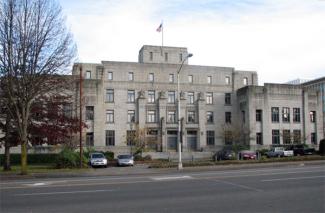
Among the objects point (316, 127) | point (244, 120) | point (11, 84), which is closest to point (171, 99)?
point (244, 120)

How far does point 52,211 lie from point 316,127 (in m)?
72.9

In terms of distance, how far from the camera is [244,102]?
7525cm

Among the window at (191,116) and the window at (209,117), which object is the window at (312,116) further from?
the window at (191,116)

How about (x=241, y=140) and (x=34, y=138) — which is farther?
(x=241, y=140)

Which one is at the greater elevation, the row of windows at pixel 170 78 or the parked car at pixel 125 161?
the row of windows at pixel 170 78

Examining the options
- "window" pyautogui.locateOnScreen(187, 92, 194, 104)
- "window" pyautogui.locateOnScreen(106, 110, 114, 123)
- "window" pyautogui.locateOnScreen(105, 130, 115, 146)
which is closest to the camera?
"window" pyautogui.locateOnScreen(105, 130, 115, 146)

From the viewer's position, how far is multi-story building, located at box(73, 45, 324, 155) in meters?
70.6

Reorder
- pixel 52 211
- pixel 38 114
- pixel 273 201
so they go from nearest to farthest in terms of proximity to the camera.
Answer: pixel 52 211, pixel 273 201, pixel 38 114

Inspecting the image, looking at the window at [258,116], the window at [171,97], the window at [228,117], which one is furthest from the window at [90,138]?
the window at [258,116]

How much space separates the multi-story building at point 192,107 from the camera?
70.6m

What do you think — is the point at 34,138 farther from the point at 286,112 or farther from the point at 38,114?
the point at 286,112

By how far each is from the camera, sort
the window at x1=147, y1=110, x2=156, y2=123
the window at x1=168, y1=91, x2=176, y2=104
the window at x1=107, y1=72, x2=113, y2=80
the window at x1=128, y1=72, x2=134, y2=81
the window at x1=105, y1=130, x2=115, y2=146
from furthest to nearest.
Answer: the window at x1=168, y1=91, x2=176, y2=104 < the window at x1=128, y1=72, x2=134, y2=81 < the window at x1=147, y1=110, x2=156, y2=123 < the window at x1=107, y1=72, x2=113, y2=80 < the window at x1=105, y1=130, x2=115, y2=146

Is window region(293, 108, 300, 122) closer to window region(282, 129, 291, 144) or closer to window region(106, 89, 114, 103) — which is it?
window region(282, 129, 291, 144)

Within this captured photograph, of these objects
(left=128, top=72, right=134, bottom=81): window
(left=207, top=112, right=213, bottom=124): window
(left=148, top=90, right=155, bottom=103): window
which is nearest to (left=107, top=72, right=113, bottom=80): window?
(left=128, top=72, right=134, bottom=81): window
